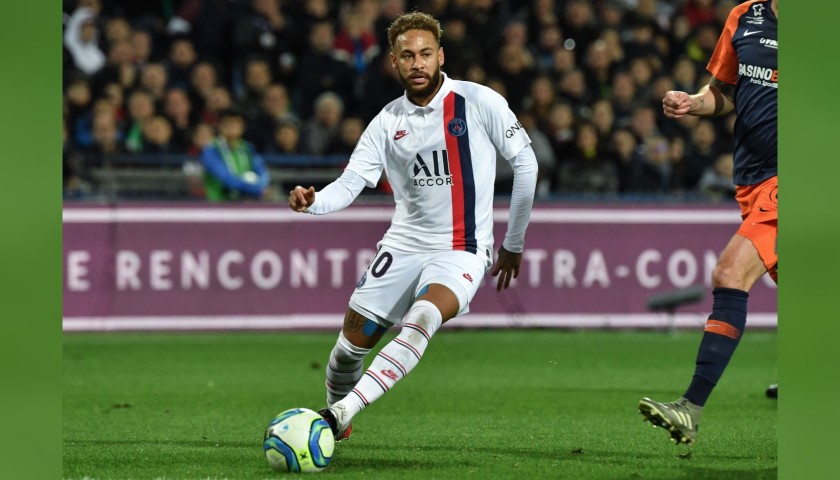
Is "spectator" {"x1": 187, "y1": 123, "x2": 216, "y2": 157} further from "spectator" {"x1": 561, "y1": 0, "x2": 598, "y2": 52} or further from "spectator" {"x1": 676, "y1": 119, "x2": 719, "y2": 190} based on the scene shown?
"spectator" {"x1": 676, "y1": 119, "x2": 719, "y2": 190}

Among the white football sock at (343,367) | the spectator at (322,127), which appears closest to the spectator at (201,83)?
the spectator at (322,127)

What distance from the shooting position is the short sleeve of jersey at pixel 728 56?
5.90 m

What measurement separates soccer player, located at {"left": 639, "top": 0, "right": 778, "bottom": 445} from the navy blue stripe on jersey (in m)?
0.91

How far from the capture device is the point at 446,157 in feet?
19.5

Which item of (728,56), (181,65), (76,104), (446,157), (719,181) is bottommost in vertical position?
(719,181)

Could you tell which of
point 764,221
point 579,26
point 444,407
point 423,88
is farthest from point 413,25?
point 579,26

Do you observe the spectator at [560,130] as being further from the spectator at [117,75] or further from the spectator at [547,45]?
the spectator at [117,75]

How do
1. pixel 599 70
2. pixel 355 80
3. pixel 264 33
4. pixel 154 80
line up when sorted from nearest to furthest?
pixel 154 80, pixel 355 80, pixel 264 33, pixel 599 70

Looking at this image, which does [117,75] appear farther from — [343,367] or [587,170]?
[343,367]

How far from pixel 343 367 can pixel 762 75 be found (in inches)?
92.1

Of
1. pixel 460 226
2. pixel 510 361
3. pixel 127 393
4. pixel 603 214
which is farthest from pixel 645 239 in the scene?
pixel 460 226

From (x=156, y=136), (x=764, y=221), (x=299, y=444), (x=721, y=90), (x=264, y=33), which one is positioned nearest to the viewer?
(x=299, y=444)

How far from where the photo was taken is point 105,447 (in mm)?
6035

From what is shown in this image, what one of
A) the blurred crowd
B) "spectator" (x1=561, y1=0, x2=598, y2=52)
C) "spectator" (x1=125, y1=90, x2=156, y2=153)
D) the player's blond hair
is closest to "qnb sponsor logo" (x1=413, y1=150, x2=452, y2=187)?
the player's blond hair
